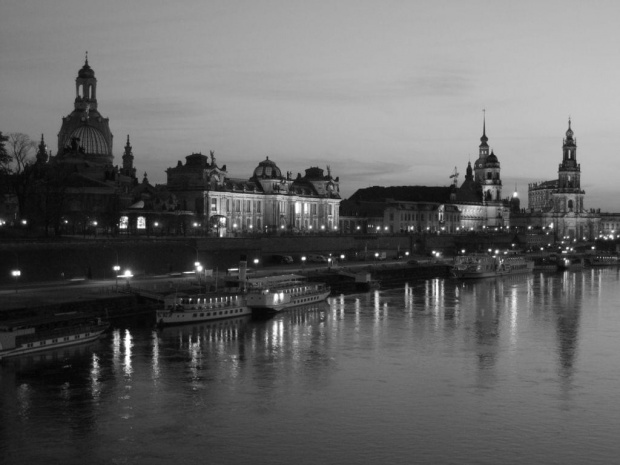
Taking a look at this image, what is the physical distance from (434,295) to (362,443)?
135ft

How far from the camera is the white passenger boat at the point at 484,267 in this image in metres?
85.0

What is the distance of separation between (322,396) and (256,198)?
2878 inches

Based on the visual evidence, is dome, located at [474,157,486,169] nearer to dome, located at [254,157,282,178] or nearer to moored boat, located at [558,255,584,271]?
moored boat, located at [558,255,584,271]

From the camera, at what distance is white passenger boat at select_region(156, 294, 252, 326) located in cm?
4581

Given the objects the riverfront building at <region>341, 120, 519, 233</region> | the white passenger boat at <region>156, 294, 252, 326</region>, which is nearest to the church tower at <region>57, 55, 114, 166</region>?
the riverfront building at <region>341, 120, 519, 233</region>

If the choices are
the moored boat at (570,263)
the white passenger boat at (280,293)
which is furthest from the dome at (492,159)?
the white passenger boat at (280,293)

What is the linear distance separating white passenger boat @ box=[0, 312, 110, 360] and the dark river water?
0.61 metres

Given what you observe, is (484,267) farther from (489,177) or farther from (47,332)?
(489,177)

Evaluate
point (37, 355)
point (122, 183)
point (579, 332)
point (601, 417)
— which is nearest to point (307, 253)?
point (122, 183)

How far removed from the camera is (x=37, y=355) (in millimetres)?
36812

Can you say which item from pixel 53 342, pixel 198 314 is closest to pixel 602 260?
pixel 198 314

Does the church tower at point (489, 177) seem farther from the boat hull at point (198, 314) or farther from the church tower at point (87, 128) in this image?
the boat hull at point (198, 314)

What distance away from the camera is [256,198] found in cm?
10312

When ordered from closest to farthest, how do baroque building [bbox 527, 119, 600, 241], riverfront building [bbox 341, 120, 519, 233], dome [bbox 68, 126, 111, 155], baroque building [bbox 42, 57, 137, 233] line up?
baroque building [bbox 42, 57, 137, 233], dome [bbox 68, 126, 111, 155], riverfront building [bbox 341, 120, 519, 233], baroque building [bbox 527, 119, 600, 241]
